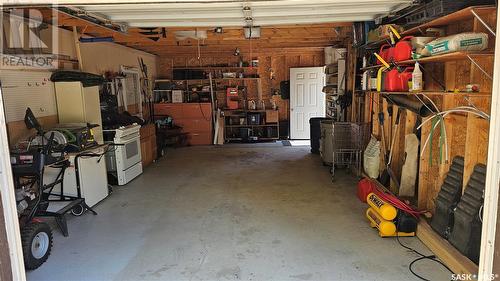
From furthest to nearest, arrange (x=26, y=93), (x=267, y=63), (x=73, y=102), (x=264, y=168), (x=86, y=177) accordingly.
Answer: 1. (x=267, y=63)
2. (x=264, y=168)
3. (x=73, y=102)
4. (x=86, y=177)
5. (x=26, y=93)

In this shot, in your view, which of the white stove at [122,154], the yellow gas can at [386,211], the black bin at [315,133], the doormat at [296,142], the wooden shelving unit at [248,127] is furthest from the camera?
the wooden shelving unit at [248,127]

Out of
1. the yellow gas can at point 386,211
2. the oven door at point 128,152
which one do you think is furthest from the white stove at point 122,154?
the yellow gas can at point 386,211

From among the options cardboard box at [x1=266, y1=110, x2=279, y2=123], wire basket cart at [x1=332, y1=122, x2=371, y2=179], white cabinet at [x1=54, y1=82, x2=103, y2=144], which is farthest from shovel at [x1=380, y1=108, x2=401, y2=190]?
cardboard box at [x1=266, y1=110, x2=279, y2=123]

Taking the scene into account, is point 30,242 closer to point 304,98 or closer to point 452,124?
point 452,124

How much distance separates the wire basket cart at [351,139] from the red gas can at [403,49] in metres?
1.76

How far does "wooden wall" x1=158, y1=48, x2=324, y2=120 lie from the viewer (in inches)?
352

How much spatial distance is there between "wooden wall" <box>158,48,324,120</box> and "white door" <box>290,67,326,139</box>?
0.30 meters

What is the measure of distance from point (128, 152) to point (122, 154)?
0.64 ft

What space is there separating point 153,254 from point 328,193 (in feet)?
8.19

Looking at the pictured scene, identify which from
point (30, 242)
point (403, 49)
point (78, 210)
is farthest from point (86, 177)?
point (403, 49)

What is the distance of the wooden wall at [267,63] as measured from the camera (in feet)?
29.3

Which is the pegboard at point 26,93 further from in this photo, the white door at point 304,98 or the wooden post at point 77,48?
the white door at point 304,98

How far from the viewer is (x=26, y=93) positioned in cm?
386

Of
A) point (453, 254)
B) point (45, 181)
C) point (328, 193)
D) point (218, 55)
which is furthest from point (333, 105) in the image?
point (45, 181)
